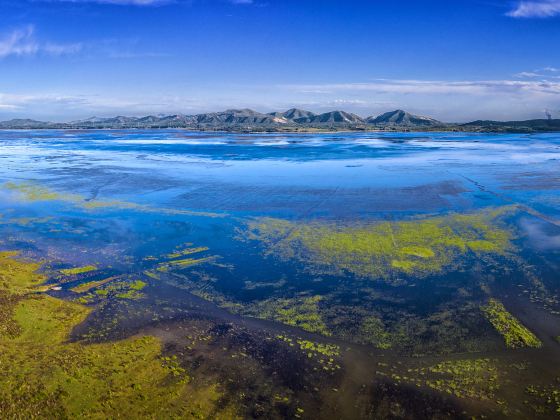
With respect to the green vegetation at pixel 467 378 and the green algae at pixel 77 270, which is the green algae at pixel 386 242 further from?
the green algae at pixel 77 270

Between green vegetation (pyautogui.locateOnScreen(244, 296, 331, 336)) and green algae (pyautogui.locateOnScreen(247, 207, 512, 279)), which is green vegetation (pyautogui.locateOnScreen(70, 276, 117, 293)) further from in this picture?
green algae (pyautogui.locateOnScreen(247, 207, 512, 279))

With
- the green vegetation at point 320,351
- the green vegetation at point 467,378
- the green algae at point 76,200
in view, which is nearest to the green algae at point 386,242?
the green vegetation at point 320,351

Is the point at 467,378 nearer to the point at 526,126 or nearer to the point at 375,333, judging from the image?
the point at 375,333

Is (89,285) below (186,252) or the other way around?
below

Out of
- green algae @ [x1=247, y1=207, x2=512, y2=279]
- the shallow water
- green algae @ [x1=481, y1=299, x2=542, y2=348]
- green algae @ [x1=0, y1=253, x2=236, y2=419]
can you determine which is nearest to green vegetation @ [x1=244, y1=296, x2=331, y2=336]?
the shallow water

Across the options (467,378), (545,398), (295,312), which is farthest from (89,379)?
(545,398)

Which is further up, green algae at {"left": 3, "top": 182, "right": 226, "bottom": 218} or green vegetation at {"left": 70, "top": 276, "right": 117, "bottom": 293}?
green algae at {"left": 3, "top": 182, "right": 226, "bottom": 218}

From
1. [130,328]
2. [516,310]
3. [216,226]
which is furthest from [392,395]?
[216,226]
